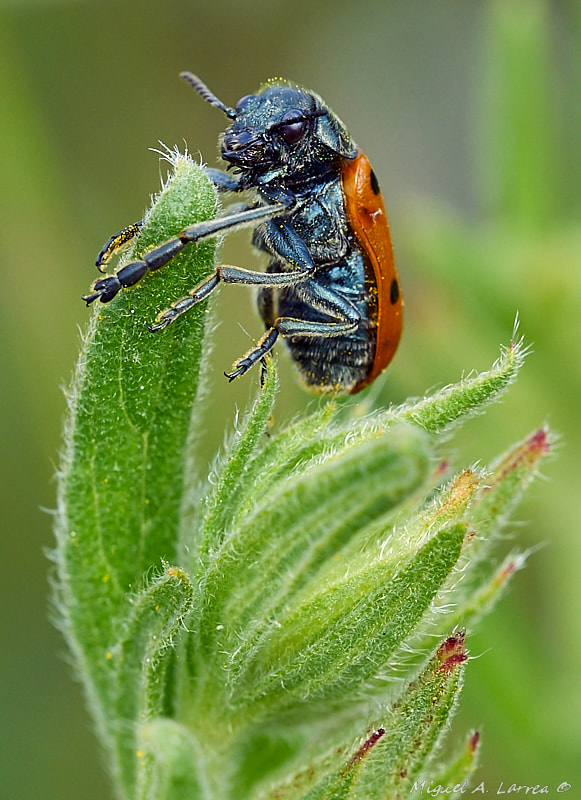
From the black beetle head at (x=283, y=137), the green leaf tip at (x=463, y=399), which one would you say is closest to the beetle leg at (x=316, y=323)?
the black beetle head at (x=283, y=137)

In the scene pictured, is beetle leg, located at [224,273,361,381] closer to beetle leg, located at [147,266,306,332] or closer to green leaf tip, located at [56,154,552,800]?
beetle leg, located at [147,266,306,332]

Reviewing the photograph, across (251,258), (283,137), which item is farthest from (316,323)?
(251,258)

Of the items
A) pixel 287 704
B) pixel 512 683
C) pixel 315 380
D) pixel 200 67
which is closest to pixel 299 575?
pixel 287 704

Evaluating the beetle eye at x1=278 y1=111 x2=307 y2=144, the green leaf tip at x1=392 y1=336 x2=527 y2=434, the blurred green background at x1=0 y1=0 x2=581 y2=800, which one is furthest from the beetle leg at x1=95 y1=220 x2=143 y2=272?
the green leaf tip at x1=392 y1=336 x2=527 y2=434

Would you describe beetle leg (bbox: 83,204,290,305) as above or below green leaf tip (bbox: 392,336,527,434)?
above

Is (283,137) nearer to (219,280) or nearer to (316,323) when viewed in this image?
(316,323)

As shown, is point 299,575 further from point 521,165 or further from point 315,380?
point 521,165

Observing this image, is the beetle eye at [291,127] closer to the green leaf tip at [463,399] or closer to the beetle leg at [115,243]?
the beetle leg at [115,243]
